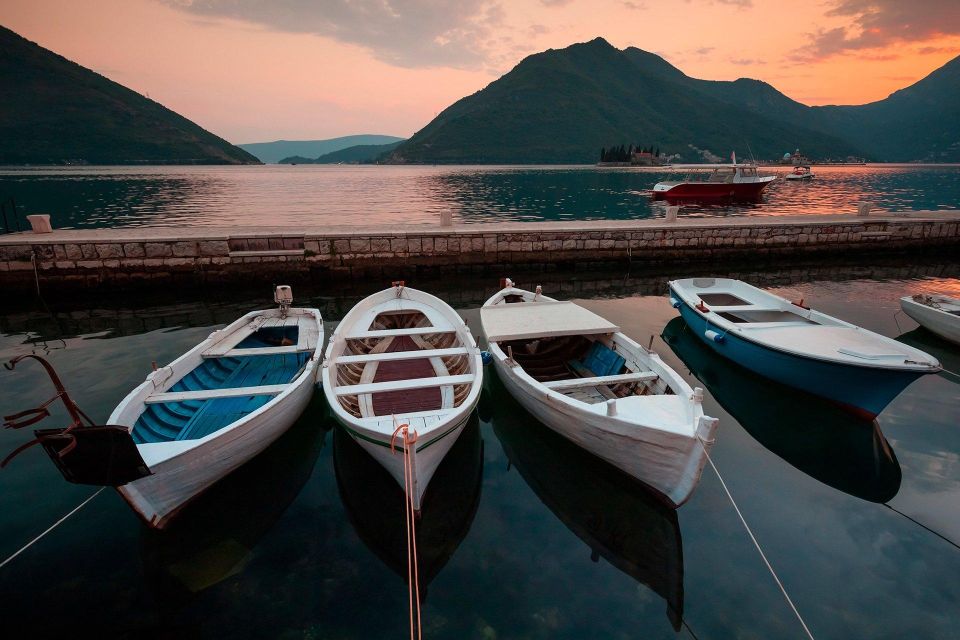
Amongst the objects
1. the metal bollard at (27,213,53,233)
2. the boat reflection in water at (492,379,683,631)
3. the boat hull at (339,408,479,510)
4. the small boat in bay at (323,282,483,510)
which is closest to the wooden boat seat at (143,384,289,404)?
the small boat in bay at (323,282,483,510)

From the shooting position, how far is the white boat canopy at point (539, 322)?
839cm

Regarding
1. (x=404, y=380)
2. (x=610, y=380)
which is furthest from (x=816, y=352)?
(x=404, y=380)

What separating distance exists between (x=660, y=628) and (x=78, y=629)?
611cm

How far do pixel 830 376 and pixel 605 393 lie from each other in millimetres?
4262

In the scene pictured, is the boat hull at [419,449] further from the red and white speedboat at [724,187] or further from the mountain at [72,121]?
the mountain at [72,121]

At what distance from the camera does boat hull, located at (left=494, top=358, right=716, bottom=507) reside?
5.07 meters

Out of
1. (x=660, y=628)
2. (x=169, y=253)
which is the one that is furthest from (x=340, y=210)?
(x=660, y=628)

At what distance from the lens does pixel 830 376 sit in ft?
25.6

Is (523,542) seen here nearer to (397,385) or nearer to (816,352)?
(397,385)

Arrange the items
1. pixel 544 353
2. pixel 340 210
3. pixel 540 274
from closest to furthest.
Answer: pixel 544 353, pixel 540 274, pixel 340 210

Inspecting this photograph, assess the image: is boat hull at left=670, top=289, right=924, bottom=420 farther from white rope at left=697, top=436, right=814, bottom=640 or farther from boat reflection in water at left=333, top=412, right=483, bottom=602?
boat reflection in water at left=333, top=412, right=483, bottom=602

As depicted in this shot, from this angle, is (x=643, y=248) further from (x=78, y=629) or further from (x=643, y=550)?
(x=78, y=629)

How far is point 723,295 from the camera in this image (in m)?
12.4

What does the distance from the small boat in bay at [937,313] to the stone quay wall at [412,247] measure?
360 inches
